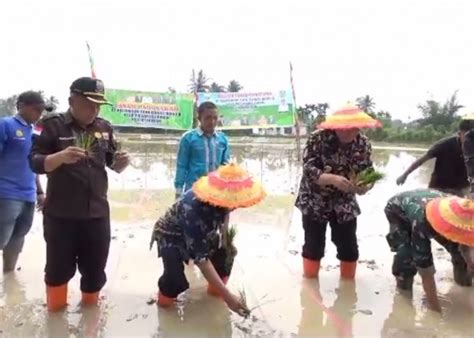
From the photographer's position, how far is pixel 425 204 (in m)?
3.87

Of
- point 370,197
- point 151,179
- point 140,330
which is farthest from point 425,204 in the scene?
point 151,179

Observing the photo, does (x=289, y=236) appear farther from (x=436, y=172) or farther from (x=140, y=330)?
(x=140, y=330)

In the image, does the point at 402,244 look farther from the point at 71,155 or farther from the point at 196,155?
the point at 71,155

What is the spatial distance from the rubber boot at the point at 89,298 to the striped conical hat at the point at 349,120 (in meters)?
2.23

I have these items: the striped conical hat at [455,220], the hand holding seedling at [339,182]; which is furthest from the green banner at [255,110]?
the striped conical hat at [455,220]

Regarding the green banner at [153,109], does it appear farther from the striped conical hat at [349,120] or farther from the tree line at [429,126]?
the tree line at [429,126]

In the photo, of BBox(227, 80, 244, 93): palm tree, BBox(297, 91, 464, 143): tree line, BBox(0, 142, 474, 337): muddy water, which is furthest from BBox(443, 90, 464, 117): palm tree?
BBox(0, 142, 474, 337): muddy water

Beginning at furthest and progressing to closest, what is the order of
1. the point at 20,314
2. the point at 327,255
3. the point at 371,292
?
the point at 327,255
the point at 371,292
the point at 20,314

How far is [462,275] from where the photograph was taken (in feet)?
15.2

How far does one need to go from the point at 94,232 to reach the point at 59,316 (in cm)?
65

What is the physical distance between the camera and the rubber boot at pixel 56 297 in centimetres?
377

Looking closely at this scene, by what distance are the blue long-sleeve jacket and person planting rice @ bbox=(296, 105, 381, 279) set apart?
36.5 inches

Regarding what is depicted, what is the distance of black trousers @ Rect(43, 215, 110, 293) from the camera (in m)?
3.63

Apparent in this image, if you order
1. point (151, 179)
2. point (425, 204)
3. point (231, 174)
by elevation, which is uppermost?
point (231, 174)
